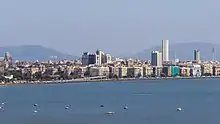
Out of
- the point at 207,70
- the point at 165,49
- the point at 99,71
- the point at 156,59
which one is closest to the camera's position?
the point at 99,71

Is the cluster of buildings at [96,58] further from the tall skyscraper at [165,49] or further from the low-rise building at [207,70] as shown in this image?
the tall skyscraper at [165,49]

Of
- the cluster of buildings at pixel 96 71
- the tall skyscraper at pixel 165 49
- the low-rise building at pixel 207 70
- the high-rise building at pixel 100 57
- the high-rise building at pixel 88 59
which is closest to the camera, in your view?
the cluster of buildings at pixel 96 71

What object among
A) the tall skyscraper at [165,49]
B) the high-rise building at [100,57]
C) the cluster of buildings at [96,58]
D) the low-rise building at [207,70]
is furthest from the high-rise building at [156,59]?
the tall skyscraper at [165,49]

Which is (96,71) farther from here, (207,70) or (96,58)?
(207,70)

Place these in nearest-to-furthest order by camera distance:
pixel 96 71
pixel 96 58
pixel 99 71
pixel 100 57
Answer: pixel 99 71
pixel 96 71
pixel 96 58
pixel 100 57

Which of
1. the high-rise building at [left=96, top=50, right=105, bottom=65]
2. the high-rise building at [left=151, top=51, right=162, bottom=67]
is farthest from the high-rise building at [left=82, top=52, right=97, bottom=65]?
the high-rise building at [left=151, top=51, right=162, bottom=67]

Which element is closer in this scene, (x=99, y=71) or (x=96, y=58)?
(x=99, y=71)

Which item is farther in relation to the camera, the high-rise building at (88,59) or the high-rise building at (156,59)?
the high-rise building at (156,59)

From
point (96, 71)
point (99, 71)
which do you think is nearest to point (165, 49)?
point (96, 71)

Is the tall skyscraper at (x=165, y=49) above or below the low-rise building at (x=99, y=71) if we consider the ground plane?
above

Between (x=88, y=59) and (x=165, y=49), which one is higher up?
(x=165, y=49)

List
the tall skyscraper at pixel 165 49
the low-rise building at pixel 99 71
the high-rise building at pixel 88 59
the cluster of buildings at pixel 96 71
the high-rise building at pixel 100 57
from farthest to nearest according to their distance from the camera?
the tall skyscraper at pixel 165 49 < the high-rise building at pixel 88 59 < the high-rise building at pixel 100 57 < the low-rise building at pixel 99 71 < the cluster of buildings at pixel 96 71

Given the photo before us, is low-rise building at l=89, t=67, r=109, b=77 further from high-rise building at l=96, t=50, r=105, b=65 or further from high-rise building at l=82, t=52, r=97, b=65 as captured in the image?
high-rise building at l=82, t=52, r=97, b=65

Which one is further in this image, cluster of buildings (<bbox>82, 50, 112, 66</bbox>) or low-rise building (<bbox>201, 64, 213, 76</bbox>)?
cluster of buildings (<bbox>82, 50, 112, 66</bbox>)
